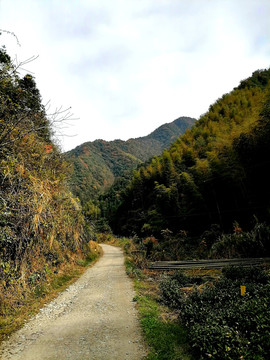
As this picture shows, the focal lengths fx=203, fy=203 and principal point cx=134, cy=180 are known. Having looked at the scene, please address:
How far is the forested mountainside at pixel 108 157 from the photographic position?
65688mm

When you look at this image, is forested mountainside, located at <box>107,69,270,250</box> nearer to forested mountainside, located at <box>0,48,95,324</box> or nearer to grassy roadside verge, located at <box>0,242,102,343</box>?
grassy roadside verge, located at <box>0,242,102,343</box>

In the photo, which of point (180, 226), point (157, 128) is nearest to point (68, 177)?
point (180, 226)

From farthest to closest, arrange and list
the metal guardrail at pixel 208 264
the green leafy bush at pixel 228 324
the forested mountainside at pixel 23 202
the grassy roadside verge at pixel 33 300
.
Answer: the metal guardrail at pixel 208 264 < the forested mountainside at pixel 23 202 < the grassy roadside verge at pixel 33 300 < the green leafy bush at pixel 228 324

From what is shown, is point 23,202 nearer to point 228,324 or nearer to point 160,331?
point 160,331

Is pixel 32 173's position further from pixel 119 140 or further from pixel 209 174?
pixel 119 140

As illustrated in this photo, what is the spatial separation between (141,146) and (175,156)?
116 m

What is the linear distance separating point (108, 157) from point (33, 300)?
3959 inches

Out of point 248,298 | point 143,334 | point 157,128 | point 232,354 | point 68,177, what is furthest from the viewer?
point 157,128

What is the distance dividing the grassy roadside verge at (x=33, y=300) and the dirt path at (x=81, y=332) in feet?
0.54

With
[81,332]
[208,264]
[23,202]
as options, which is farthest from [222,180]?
[81,332]

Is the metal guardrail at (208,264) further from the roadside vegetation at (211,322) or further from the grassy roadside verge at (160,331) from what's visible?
the grassy roadside verge at (160,331)

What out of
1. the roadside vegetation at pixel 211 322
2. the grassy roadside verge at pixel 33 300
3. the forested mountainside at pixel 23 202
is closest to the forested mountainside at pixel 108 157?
the forested mountainside at pixel 23 202

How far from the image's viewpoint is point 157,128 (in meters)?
172

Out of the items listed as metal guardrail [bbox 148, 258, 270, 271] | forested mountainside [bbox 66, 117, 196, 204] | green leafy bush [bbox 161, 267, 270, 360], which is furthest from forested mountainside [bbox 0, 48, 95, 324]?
forested mountainside [bbox 66, 117, 196, 204]
